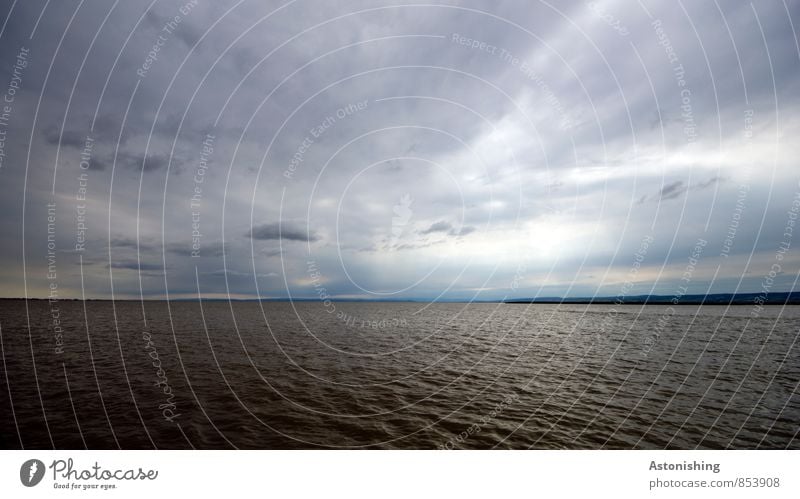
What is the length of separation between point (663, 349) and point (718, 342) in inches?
545

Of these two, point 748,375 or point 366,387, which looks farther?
point 748,375

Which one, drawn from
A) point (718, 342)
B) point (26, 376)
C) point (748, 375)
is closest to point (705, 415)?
point (748, 375)

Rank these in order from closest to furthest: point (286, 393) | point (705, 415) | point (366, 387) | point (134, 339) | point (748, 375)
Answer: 1. point (705, 415)
2. point (286, 393)
3. point (366, 387)
4. point (748, 375)
5. point (134, 339)

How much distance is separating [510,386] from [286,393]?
15.2 metres

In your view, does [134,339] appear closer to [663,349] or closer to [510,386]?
[510,386]
